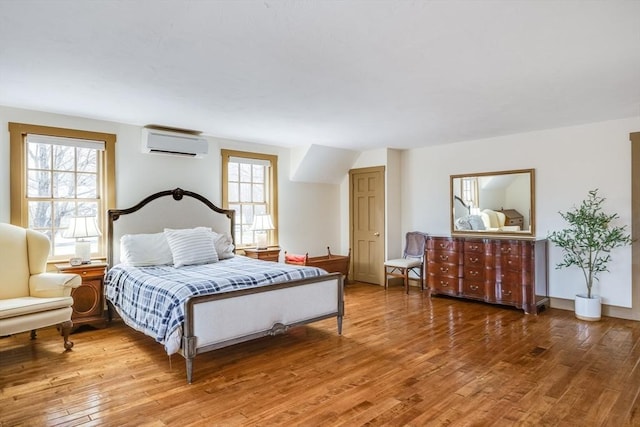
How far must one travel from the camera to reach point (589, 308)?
168 inches

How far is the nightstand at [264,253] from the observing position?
17.8 feet

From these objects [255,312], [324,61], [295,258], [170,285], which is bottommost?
[255,312]

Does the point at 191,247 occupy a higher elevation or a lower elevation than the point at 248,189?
lower

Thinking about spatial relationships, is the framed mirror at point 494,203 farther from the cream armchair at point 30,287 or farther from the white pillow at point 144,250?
the cream armchair at point 30,287

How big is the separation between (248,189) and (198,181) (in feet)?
2.84

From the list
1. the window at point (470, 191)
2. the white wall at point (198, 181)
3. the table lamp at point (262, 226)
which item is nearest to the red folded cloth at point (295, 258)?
the white wall at point (198, 181)

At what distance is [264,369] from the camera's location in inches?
118

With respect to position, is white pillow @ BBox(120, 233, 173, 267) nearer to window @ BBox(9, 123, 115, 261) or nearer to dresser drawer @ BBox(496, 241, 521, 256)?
window @ BBox(9, 123, 115, 261)

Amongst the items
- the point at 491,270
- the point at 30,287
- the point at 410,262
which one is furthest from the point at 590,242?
the point at 30,287

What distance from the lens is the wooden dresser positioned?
15.1ft

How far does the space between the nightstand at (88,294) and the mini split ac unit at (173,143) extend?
151cm

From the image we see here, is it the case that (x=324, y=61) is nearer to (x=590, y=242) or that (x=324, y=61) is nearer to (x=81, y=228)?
(x=81, y=228)

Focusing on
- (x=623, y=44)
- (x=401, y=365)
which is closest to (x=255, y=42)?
(x=623, y=44)

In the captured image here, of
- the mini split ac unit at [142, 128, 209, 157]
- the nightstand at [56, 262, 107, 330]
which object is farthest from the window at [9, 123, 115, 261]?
the nightstand at [56, 262, 107, 330]
